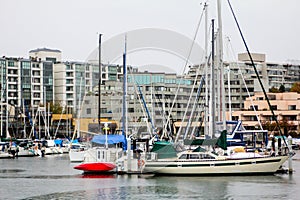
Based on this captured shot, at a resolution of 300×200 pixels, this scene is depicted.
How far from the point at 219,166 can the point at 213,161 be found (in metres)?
0.56

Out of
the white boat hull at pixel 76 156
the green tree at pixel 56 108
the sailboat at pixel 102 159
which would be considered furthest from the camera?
the green tree at pixel 56 108

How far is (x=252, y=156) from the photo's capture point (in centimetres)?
4769

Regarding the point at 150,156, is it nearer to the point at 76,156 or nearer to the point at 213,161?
the point at 213,161

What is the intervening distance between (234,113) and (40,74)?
55633 mm

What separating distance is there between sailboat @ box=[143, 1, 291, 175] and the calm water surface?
0.73 metres

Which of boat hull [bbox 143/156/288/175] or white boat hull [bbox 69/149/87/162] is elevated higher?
boat hull [bbox 143/156/288/175]

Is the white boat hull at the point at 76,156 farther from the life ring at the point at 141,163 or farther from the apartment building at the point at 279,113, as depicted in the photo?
the apartment building at the point at 279,113

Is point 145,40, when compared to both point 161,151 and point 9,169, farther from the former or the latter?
point 9,169

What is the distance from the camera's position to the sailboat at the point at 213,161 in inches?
1860

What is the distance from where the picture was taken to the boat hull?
47.2 m

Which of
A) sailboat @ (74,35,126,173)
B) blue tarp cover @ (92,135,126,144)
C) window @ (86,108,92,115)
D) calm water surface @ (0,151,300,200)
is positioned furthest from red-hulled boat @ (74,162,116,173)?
window @ (86,108,92,115)

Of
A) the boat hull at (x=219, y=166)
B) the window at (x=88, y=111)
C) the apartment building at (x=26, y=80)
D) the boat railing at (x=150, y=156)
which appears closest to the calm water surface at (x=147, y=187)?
the boat hull at (x=219, y=166)

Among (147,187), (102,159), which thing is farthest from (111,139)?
(147,187)

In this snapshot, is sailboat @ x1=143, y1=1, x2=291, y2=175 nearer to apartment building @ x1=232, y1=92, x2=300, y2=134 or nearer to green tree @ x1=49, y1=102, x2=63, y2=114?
apartment building @ x1=232, y1=92, x2=300, y2=134
